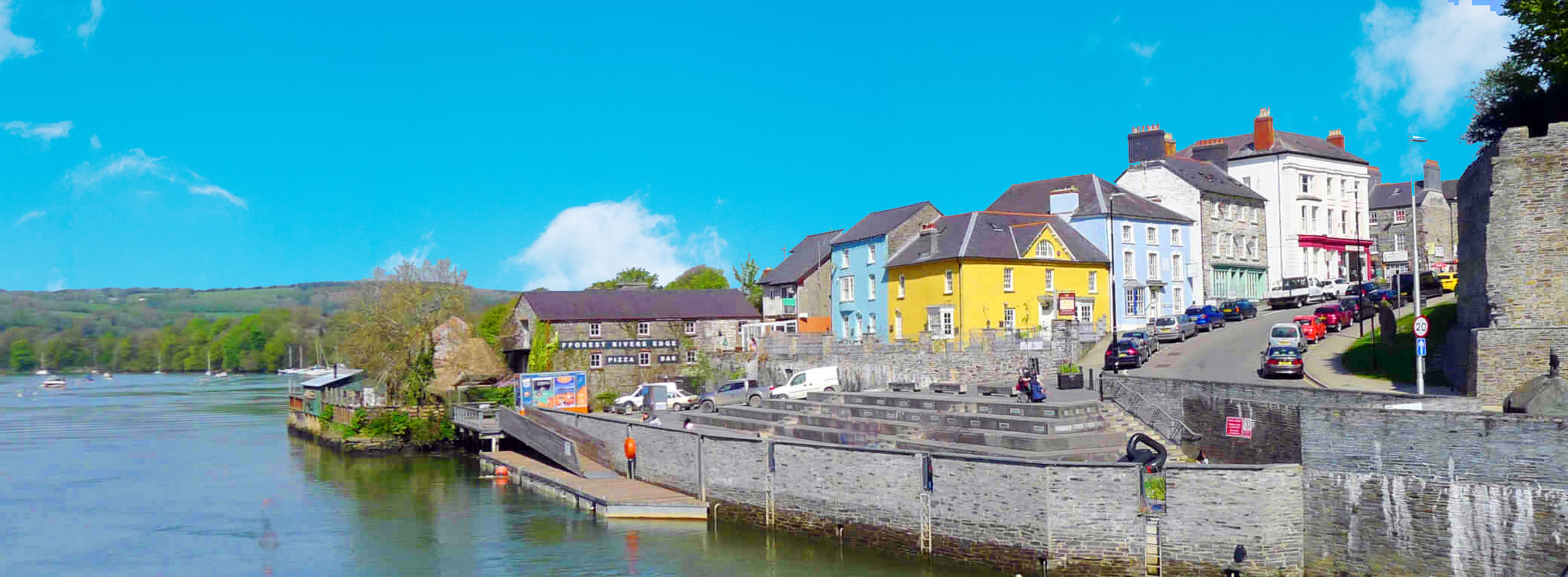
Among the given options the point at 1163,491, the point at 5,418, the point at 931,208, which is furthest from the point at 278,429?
the point at 1163,491

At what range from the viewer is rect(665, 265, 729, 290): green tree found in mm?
115069

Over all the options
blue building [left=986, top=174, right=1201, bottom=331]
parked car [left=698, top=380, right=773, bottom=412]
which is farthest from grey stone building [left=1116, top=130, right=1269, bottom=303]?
parked car [left=698, top=380, right=773, bottom=412]

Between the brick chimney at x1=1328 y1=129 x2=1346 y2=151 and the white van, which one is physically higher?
the brick chimney at x1=1328 y1=129 x2=1346 y2=151

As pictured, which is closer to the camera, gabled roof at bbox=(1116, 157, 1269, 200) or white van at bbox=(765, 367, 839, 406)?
white van at bbox=(765, 367, 839, 406)

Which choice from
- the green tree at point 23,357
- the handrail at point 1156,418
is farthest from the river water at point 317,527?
the green tree at point 23,357

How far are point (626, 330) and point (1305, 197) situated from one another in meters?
46.0

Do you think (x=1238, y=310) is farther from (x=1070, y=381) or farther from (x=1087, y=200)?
(x=1070, y=381)

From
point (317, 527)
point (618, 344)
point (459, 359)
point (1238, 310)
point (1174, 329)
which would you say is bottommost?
point (317, 527)

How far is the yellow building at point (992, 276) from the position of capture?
56.2 meters

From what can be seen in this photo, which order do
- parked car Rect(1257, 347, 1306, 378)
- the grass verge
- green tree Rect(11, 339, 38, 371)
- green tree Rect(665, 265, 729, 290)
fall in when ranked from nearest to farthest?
the grass verge, parked car Rect(1257, 347, 1306, 378), green tree Rect(665, 265, 729, 290), green tree Rect(11, 339, 38, 371)

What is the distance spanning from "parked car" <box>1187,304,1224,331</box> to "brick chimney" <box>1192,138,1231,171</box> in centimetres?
2373

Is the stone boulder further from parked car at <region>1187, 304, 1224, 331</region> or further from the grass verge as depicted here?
the grass verge

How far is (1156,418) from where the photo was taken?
31.4 meters

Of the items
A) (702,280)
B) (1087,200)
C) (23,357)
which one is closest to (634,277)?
(702,280)
